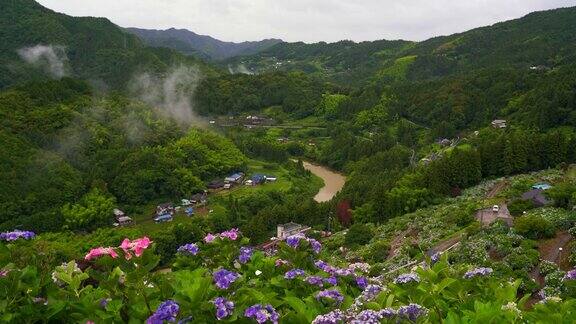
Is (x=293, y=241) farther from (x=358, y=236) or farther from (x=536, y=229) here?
(x=358, y=236)

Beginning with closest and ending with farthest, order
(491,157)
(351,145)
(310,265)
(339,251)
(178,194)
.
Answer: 1. (310,265)
2. (339,251)
3. (491,157)
4. (178,194)
5. (351,145)

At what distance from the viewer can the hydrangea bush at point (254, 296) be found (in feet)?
8.69

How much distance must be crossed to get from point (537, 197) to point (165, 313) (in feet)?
91.5

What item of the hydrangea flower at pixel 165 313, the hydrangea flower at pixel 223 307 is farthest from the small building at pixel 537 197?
the hydrangea flower at pixel 165 313

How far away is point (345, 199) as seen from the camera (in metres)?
36.9

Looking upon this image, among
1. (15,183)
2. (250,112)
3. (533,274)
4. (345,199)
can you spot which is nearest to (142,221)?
(15,183)

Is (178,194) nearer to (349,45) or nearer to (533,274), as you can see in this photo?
(533,274)

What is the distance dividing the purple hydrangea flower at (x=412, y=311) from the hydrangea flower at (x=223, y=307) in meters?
0.88

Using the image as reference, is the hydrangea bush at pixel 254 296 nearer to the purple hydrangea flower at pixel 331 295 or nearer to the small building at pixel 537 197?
the purple hydrangea flower at pixel 331 295

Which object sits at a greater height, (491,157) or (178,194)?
(491,157)

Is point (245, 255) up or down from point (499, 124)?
up

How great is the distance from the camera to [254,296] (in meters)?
2.96

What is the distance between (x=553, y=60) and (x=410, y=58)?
45.6 meters

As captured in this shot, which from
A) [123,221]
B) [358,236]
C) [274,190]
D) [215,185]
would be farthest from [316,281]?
[215,185]
